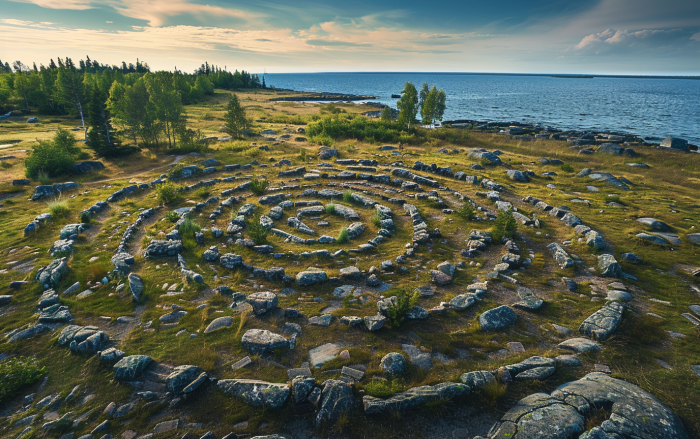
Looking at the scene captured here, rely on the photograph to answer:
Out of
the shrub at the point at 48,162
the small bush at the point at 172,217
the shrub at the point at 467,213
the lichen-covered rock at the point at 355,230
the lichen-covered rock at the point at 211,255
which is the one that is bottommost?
the lichen-covered rock at the point at 211,255

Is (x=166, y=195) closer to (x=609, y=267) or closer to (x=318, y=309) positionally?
(x=318, y=309)

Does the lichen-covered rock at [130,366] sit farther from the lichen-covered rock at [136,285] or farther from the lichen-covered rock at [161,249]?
the lichen-covered rock at [161,249]

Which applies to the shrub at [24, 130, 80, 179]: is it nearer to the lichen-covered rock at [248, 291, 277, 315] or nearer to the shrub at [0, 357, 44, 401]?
the shrub at [0, 357, 44, 401]

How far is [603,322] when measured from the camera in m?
8.18

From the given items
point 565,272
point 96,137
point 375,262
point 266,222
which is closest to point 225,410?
point 375,262

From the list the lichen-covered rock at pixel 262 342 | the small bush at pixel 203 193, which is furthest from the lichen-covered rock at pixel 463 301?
the small bush at pixel 203 193

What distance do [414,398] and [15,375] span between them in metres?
9.04

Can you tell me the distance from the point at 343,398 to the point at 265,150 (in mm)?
30206

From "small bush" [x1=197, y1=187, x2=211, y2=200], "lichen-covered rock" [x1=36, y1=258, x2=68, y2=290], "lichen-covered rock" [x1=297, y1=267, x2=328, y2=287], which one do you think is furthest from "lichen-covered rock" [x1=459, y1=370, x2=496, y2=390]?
"small bush" [x1=197, y1=187, x2=211, y2=200]

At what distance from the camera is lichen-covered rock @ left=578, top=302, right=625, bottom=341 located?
309 inches

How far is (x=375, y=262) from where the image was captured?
1238 centimetres

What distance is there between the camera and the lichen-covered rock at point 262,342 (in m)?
7.70

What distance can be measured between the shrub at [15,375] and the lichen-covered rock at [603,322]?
545 inches

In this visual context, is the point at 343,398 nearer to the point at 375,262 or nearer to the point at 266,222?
the point at 375,262
